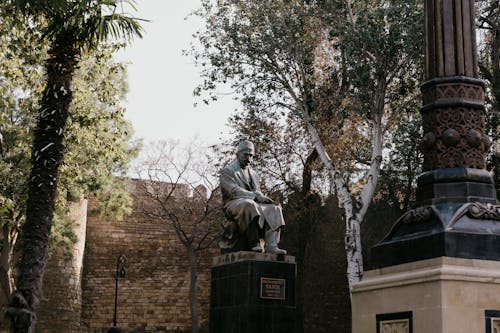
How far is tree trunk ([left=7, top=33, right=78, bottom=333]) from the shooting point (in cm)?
1084

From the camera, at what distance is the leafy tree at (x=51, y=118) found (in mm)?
11008

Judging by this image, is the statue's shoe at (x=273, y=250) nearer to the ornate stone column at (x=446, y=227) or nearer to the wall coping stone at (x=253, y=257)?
the wall coping stone at (x=253, y=257)

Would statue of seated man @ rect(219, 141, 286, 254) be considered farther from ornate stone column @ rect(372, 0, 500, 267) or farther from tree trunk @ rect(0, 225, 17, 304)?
tree trunk @ rect(0, 225, 17, 304)

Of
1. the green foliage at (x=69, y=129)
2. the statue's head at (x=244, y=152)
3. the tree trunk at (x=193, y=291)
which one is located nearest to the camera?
the statue's head at (x=244, y=152)

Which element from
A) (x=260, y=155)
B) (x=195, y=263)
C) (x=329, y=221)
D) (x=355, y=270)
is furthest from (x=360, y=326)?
(x=195, y=263)

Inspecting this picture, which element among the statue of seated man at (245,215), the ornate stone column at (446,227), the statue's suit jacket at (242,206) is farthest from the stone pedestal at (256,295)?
the ornate stone column at (446,227)

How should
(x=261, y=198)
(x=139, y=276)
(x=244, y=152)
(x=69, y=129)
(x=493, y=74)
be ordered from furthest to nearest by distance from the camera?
(x=139, y=276) < (x=493, y=74) < (x=69, y=129) < (x=244, y=152) < (x=261, y=198)

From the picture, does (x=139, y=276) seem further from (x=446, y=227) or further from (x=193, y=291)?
(x=446, y=227)

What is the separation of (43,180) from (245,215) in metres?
3.24

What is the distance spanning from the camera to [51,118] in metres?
11.8

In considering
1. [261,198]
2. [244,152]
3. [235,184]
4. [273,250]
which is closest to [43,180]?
[235,184]

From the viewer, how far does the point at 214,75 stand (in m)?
20.7

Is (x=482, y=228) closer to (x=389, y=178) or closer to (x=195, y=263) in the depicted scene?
(x=389, y=178)

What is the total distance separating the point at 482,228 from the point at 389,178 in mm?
17845
